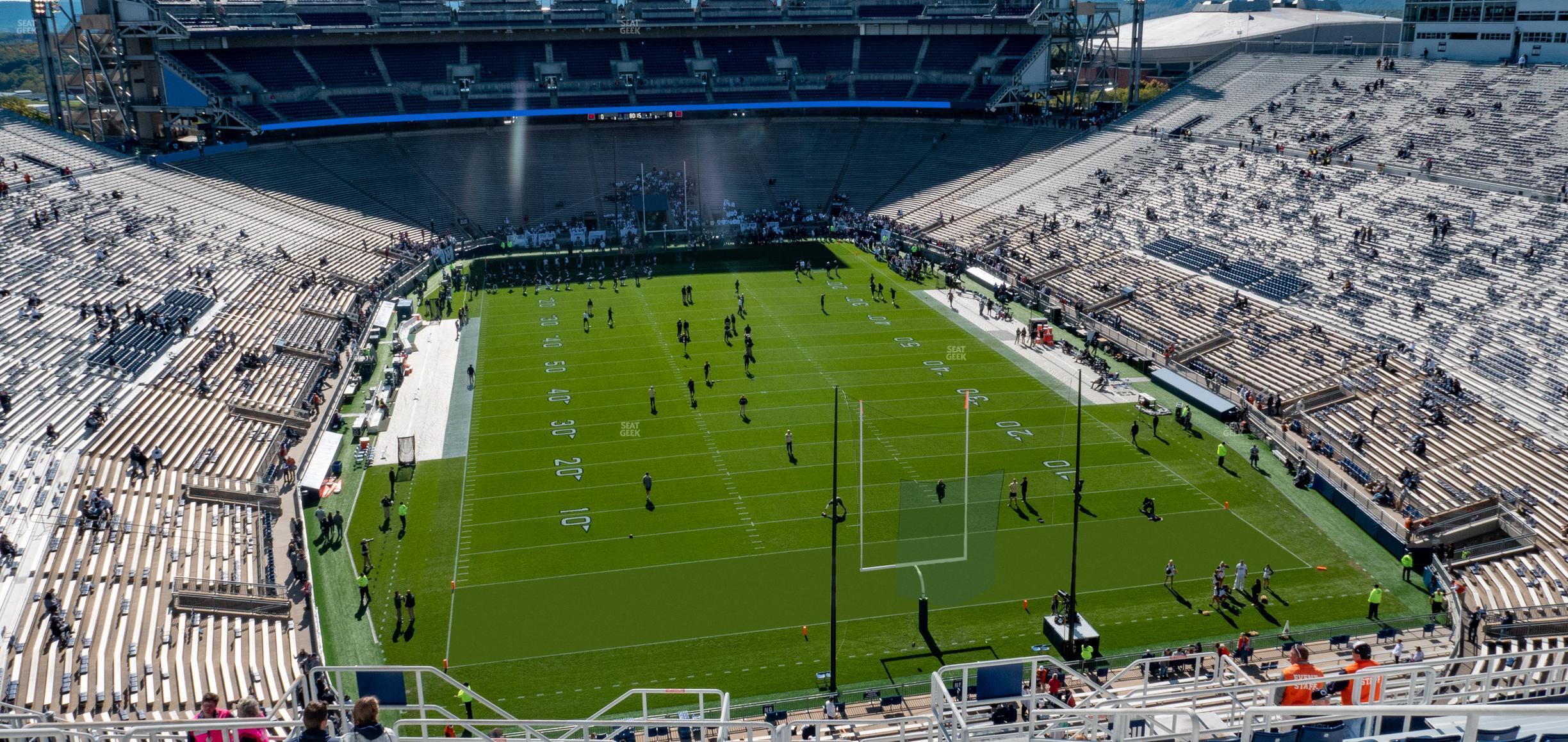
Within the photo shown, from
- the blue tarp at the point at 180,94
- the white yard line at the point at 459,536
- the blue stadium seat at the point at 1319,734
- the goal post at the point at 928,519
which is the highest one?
the blue tarp at the point at 180,94

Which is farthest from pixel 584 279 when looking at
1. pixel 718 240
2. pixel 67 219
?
pixel 67 219

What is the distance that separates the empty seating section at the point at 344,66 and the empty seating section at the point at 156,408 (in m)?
13.5

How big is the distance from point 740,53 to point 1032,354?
1546 inches

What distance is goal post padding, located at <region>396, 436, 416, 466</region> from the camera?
28.7m

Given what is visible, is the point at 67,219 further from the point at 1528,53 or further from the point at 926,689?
the point at 1528,53

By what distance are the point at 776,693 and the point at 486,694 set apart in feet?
15.8

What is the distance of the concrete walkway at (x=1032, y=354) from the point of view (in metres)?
33.9

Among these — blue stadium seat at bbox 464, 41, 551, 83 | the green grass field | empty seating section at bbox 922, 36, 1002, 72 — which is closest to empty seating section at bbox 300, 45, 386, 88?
blue stadium seat at bbox 464, 41, 551, 83

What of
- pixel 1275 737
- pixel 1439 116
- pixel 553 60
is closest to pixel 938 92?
pixel 553 60

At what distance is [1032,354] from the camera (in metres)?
38.0

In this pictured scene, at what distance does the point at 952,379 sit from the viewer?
35312mm

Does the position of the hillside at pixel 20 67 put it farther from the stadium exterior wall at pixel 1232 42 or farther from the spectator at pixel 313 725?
the spectator at pixel 313 725

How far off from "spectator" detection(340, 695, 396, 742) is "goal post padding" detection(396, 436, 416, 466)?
73.1 feet

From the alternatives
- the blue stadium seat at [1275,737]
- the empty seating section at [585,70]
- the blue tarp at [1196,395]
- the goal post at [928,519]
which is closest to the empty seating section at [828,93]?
the empty seating section at [585,70]
